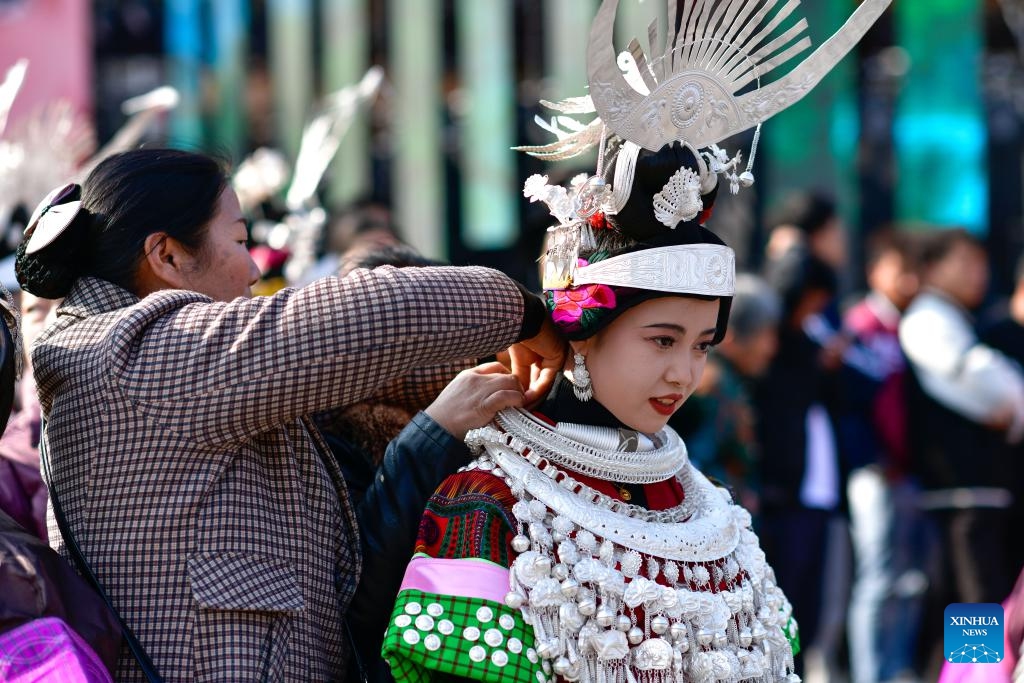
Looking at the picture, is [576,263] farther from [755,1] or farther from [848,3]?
[848,3]

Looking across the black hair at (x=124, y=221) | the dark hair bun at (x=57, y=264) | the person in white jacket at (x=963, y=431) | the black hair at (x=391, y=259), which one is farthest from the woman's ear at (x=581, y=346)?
the person in white jacket at (x=963, y=431)

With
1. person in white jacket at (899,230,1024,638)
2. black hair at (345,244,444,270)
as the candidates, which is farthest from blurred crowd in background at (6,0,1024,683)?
black hair at (345,244,444,270)

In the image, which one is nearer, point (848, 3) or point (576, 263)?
point (576, 263)

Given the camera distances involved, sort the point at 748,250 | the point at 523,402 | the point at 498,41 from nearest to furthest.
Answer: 1. the point at 523,402
2. the point at 748,250
3. the point at 498,41

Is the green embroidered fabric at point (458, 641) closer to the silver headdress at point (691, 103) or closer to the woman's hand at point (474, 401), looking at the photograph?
the woman's hand at point (474, 401)

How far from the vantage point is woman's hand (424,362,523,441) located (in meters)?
2.54

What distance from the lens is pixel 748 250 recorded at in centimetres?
1063

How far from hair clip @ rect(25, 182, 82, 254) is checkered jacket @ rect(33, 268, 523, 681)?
0.17 metres

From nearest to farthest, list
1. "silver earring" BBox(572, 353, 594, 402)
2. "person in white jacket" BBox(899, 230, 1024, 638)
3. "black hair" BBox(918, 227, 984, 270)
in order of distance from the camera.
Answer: "silver earring" BBox(572, 353, 594, 402) → "person in white jacket" BBox(899, 230, 1024, 638) → "black hair" BBox(918, 227, 984, 270)

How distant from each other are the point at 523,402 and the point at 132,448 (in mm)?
678

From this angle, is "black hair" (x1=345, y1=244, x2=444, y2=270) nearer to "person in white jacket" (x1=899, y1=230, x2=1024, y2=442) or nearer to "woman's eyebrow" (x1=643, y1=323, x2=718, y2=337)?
"woman's eyebrow" (x1=643, y1=323, x2=718, y2=337)

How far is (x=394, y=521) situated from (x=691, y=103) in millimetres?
858

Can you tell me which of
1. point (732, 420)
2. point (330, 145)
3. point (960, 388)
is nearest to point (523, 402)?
point (732, 420)

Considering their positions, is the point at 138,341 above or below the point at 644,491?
above
